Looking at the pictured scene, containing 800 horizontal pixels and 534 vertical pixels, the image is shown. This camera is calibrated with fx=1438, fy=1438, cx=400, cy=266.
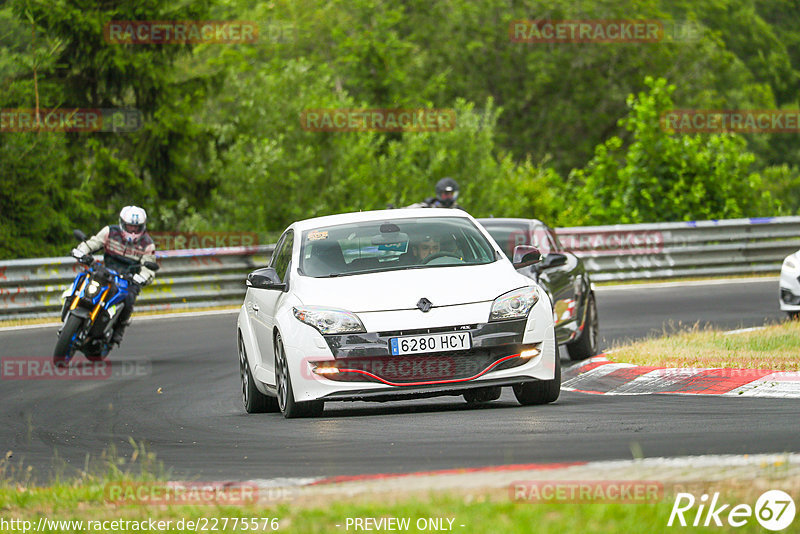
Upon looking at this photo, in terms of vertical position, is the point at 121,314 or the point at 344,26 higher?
the point at 344,26

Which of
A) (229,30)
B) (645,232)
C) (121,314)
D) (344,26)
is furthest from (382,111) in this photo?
(121,314)

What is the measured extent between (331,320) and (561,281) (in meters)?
5.13

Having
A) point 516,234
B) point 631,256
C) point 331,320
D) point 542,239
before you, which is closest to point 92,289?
point 516,234

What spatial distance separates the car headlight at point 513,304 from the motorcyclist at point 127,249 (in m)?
6.90

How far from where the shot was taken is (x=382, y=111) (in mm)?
48312

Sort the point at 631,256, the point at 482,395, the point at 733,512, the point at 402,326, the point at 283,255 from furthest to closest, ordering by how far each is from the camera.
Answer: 1. the point at 631,256
2. the point at 283,255
3. the point at 482,395
4. the point at 402,326
5. the point at 733,512

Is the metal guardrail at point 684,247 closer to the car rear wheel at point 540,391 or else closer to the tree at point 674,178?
the tree at point 674,178

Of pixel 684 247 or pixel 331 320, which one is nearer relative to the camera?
pixel 331 320

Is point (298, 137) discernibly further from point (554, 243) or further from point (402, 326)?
point (402, 326)

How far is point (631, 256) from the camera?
26406 mm

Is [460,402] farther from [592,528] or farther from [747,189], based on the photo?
[747,189]

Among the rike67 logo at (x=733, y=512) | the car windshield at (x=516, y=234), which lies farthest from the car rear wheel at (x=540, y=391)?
the car windshield at (x=516, y=234)

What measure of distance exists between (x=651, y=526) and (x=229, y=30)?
44.6 meters

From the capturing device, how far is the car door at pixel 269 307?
1050cm
